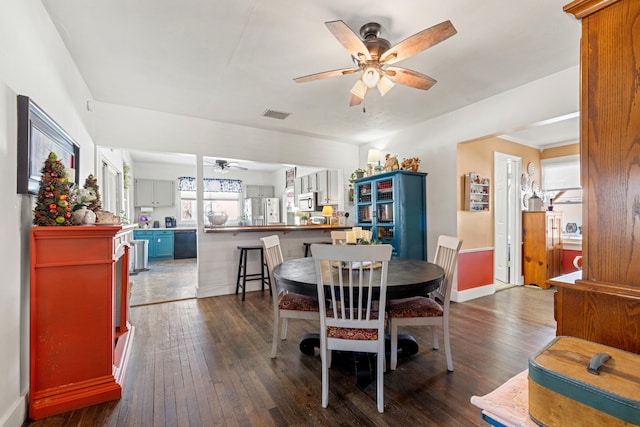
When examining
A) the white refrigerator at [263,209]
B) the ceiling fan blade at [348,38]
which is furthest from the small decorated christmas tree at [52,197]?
the white refrigerator at [263,209]

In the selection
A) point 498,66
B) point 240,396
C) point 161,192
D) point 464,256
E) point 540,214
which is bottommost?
point 240,396

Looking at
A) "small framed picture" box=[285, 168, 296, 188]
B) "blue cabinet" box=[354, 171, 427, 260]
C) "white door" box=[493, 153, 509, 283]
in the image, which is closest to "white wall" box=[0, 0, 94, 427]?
"blue cabinet" box=[354, 171, 427, 260]

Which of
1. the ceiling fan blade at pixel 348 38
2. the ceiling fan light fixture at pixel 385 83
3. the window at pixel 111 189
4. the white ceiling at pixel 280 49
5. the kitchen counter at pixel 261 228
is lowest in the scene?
the kitchen counter at pixel 261 228

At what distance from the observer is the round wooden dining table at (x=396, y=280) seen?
1.87m

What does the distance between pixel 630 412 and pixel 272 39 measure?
2.65m

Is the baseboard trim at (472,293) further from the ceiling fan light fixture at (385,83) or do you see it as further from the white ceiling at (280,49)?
the ceiling fan light fixture at (385,83)

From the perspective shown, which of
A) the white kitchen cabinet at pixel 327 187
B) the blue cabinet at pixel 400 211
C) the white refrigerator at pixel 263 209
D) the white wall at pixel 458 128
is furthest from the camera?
the white refrigerator at pixel 263 209

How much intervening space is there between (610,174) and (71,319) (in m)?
2.66

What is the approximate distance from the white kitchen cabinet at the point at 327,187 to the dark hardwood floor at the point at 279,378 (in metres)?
3.12

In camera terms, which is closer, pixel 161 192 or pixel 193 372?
pixel 193 372

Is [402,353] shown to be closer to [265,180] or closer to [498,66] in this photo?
[498,66]

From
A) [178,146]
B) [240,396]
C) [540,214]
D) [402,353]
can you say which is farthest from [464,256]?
[178,146]

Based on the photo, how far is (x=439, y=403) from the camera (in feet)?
5.91

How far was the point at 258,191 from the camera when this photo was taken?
8.95 meters
